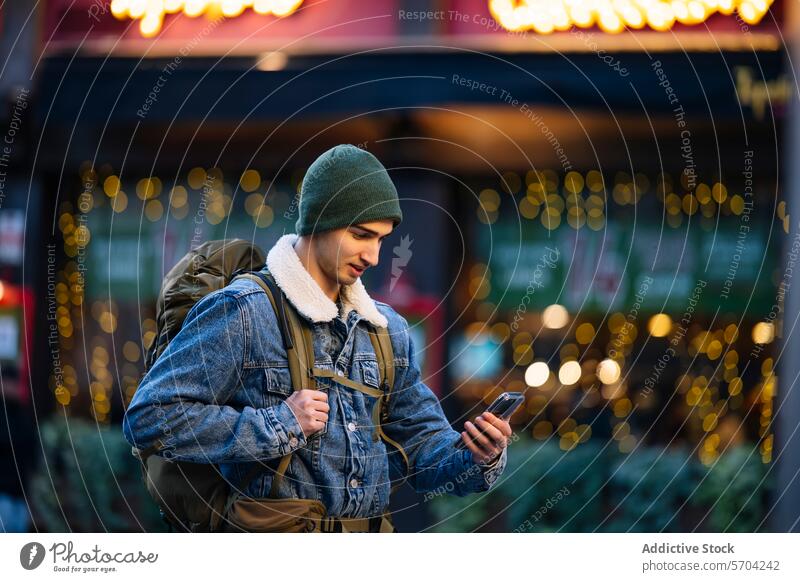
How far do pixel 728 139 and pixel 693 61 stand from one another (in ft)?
1.86

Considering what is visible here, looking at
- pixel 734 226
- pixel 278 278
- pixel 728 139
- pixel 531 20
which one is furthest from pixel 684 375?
pixel 278 278

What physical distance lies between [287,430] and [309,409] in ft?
0.26

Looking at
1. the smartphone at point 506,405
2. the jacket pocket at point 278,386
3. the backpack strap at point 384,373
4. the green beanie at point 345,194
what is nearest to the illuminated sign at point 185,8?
the green beanie at point 345,194

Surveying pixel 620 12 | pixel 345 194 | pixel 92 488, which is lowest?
pixel 92 488

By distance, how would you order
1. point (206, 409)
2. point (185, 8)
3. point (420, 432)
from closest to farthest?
1. point (206, 409)
2. point (420, 432)
3. point (185, 8)

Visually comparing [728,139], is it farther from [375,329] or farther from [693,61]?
[375,329]

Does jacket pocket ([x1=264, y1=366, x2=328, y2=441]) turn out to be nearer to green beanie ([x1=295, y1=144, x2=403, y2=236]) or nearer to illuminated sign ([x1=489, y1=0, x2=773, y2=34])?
green beanie ([x1=295, y1=144, x2=403, y2=236])

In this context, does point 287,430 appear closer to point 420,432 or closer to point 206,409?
point 206,409

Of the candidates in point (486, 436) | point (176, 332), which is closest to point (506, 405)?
point (486, 436)

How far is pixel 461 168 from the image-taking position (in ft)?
24.6

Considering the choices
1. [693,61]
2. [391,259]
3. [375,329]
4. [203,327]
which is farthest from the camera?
[391,259]

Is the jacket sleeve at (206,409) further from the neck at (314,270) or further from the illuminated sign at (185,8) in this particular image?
the illuminated sign at (185,8)

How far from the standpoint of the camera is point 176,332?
3240 millimetres

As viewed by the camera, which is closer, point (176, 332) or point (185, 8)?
point (176, 332)
